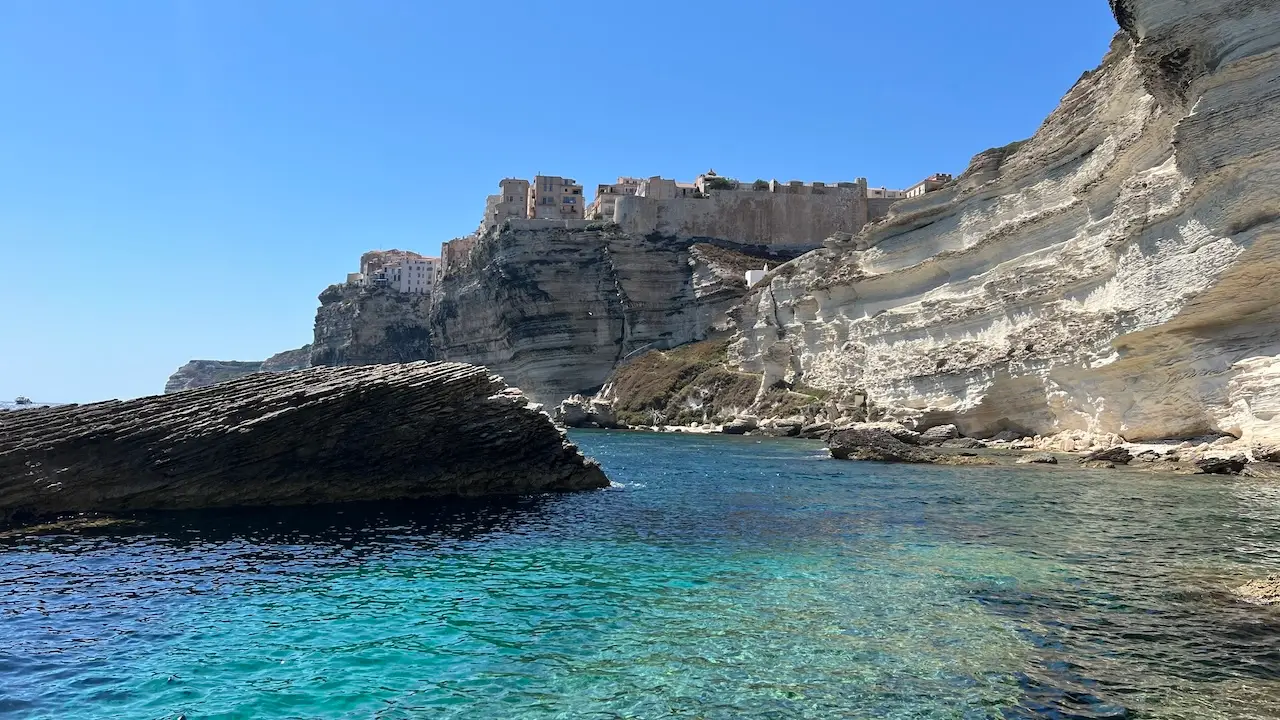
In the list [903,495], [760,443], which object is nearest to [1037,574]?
[903,495]

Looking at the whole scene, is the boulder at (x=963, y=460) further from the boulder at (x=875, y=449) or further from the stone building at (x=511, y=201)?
the stone building at (x=511, y=201)

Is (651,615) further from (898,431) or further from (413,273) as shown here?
(413,273)

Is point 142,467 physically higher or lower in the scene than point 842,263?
lower

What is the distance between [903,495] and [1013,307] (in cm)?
2196

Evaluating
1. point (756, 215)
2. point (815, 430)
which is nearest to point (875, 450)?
point (815, 430)

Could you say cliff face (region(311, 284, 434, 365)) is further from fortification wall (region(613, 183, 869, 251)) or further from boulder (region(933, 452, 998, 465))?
boulder (region(933, 452, 998, 465))

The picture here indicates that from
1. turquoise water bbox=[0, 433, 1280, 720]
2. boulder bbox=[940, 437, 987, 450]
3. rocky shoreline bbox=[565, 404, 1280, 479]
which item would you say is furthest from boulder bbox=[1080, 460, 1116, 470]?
boulder bbox=[940, 437, 987, 450]

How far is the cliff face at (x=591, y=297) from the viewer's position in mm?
92188

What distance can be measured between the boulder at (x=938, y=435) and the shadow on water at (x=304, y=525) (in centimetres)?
2650

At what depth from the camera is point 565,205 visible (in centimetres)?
11894

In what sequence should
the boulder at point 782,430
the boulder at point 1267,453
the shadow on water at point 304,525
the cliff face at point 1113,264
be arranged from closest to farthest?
the shadow on water at point 304,525
the boulder at point 1267,453
the cliff face at point 1113,264
the boulder at point 782,430

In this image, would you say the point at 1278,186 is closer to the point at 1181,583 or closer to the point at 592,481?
the point at 1181,583

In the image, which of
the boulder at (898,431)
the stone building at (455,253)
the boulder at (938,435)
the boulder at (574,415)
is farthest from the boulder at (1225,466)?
the stone building at (455,253)

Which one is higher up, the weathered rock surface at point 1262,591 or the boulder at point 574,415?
the boulder at point 574,415
